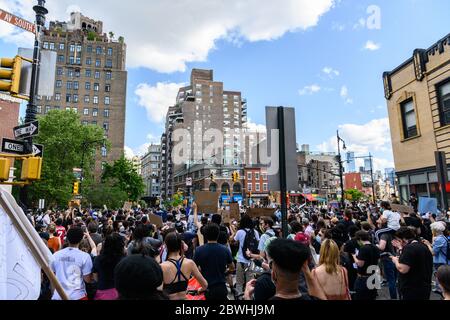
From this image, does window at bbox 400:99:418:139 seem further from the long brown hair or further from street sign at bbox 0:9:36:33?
street sign at bbox 0:9:36:33

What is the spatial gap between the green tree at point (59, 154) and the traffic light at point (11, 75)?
32165mm

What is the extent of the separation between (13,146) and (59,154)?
3878 centimetres

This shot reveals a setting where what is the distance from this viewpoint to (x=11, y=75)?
7102 mm

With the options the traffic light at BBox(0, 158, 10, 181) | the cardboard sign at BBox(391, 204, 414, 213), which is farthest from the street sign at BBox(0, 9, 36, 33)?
the cardboard sign at BBox(391, 204, 414, 213)

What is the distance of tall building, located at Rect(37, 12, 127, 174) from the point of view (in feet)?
242

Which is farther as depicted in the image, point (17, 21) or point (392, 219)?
point (392, 219)

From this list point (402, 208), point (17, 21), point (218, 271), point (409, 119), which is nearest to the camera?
point (218, 271)

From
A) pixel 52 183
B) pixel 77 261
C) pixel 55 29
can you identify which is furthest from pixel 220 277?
pixel 55 29

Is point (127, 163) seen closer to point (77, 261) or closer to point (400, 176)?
point (400, 176)

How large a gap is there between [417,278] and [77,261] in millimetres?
5651

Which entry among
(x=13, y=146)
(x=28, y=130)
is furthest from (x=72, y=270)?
(x=28, y=130)

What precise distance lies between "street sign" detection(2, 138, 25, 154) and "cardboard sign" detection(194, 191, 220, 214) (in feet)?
19.4

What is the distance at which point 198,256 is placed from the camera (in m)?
4.95

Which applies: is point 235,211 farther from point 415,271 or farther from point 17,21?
point 17,21
